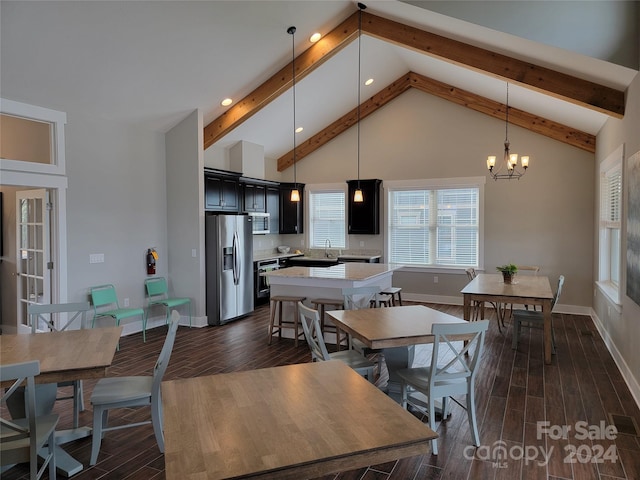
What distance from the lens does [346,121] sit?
8711 mm

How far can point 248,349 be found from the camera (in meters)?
5.26

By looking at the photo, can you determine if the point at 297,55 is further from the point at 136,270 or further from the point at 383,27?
the point at 136,270

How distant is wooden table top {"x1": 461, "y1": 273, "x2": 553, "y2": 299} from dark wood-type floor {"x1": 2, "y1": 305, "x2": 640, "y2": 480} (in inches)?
30.6

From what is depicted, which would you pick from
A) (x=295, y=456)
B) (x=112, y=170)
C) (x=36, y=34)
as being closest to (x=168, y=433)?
(x=295, y=456)

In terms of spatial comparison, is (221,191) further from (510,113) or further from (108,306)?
(510,113)

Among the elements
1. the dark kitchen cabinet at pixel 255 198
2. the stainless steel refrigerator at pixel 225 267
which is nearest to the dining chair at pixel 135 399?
the stainless steel refrigerator at pixel 225 267

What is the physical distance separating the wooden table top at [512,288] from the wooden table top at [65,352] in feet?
12.4

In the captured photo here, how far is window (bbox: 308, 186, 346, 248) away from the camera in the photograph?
9.13 metres

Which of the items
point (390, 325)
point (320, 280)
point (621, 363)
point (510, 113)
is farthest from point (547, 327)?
point (510, 113)

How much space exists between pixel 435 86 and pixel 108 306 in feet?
21.8

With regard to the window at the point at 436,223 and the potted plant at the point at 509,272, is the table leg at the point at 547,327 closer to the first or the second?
the potted plant at the point at 509,272

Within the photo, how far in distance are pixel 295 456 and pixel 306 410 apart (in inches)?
14.0

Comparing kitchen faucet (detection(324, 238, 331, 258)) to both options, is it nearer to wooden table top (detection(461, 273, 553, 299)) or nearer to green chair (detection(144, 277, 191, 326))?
green chair (detection(144, 277, 191, 326))

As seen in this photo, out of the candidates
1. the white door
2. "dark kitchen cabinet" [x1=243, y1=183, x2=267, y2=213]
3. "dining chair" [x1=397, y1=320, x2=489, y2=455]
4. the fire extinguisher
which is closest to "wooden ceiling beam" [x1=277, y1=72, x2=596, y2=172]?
"dark kitchen cabinet" [x1=243, y1=183, x2=267, y2=213]
